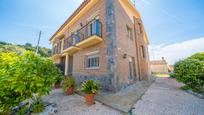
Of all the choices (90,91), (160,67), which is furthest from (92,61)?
(160,67)

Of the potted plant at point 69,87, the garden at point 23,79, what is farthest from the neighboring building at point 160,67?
the garden at point 23,79

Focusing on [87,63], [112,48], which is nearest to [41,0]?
[87,63]

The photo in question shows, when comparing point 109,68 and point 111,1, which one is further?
point 111,1

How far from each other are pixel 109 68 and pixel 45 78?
4054mm

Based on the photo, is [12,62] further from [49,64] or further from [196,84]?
[196,84]

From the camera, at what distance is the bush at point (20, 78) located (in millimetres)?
3107

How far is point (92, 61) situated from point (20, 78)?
19.5 ft

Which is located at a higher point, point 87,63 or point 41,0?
point 41,0

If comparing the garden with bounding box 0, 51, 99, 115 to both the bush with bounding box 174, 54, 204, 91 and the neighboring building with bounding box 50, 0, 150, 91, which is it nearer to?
the neighboring building with bounding box 50, 0, 150, 91

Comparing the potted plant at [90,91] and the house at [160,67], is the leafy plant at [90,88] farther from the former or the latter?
the house at [160,67]

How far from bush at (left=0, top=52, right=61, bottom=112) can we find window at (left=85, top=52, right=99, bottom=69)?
459 cm

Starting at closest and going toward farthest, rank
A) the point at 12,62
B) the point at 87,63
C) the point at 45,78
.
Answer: the point at 12,62, the point at 45,78, the point at 87,63

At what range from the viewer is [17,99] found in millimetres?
3363

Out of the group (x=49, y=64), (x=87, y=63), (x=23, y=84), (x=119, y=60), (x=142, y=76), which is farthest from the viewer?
(x=142, y=76)
